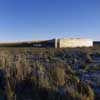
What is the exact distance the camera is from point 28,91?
7.98m

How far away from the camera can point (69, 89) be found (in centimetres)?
681

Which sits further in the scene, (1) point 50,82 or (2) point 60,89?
(1) point 50,82

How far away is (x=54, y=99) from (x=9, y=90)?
1310 millimetres

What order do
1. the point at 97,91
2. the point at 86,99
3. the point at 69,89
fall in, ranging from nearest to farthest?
the point at 86,99, the point at 69,89, the point at 97,91

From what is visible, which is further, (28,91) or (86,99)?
(28,91)

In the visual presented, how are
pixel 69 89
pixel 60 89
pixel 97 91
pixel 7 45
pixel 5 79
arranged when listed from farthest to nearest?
1. pixel 7 45
2. pixel 5 79
3. pixel 97 91
4. pixel 60 89
5. pixel 69 89

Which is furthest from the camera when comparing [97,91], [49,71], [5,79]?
[49,71]

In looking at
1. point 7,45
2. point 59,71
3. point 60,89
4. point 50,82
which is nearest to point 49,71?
point 59,71

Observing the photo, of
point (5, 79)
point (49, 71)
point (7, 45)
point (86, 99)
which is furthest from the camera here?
point (7, 45)

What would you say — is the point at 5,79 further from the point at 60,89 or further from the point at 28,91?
the point at 60,89

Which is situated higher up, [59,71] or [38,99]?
[59,71]

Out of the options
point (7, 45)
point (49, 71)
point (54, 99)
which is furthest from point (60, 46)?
point (54, 99)

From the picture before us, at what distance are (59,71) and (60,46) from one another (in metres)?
27.7

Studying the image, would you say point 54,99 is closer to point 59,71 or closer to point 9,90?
point 9,90
